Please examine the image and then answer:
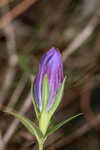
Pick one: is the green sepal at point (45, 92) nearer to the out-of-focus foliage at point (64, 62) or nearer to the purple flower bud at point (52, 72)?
the purple flower bud at point (52, 72)

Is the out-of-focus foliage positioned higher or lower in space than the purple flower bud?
lower

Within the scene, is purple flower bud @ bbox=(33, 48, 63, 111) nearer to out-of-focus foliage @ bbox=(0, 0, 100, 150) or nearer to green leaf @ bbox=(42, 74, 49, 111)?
green leaf @ bbox=(42, 74, 49, 111)

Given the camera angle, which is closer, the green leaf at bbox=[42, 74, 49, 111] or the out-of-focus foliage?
the green leaf at bbox=[42, 74, 49, 111]

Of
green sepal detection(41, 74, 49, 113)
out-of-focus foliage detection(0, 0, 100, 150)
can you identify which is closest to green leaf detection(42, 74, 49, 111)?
green sepal detection(41, 74, 49, 113)

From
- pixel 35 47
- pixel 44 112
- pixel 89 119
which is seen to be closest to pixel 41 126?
pixel 44 112

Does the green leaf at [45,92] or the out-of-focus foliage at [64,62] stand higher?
the green leaf at [45,92]

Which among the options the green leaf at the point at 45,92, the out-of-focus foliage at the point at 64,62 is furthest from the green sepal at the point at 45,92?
the out-of-focus foliage at the point at 64,62

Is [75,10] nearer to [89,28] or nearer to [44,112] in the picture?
[89,28]

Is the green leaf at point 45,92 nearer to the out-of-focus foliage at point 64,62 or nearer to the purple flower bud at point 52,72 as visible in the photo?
the purple flower bud at point 52,72

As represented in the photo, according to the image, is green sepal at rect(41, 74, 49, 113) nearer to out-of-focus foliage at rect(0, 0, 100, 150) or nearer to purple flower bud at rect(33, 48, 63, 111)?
purple flower bud at rect(33, 48, 63, 111)

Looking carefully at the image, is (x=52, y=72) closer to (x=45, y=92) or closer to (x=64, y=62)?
(x=45, y=92)

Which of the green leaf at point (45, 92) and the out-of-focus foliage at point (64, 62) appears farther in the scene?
the out-of-focus foliage at point (64, 62)
